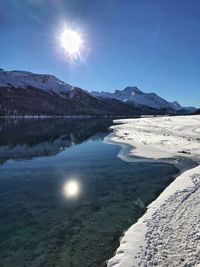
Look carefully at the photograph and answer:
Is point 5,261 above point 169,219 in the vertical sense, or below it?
below

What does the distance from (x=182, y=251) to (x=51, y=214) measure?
7965 millimetres

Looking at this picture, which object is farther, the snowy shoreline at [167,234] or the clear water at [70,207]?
the clear water at [70,207]

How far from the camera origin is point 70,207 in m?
18.0

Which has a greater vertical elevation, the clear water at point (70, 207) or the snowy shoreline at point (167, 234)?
the snowy shoreline at point (167, 234)

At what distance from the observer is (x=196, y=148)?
1522 inches

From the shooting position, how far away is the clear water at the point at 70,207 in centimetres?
1281

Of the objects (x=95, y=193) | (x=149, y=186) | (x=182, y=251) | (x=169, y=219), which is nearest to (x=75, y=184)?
(x=95, y=193)

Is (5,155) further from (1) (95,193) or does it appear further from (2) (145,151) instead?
(1) (95,193)

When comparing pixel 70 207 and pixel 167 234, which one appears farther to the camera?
pixel 70 207

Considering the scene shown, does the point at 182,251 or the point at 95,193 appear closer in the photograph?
the point at 182,251

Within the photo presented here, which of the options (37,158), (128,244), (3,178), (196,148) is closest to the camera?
(128,244)

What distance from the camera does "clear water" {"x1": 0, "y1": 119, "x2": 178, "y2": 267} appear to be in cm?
1281

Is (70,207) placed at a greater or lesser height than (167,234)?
lesser

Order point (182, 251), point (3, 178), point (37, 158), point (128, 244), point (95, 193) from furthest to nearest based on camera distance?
point (37, 158) → point (3, 178) → point (95, 193) → point (128, 244) → point (182, 251)
